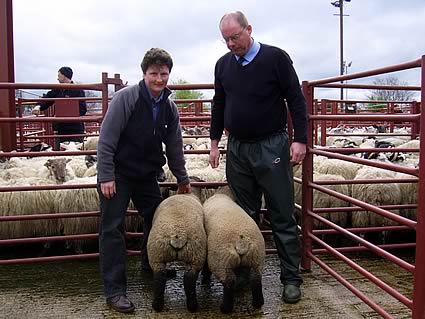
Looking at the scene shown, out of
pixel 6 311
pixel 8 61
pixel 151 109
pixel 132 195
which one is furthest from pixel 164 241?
pixel 8 61

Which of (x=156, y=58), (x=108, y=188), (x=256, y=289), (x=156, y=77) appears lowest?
(x=256, y=289)

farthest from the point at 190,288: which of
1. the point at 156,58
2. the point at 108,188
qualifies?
the point at 156,58

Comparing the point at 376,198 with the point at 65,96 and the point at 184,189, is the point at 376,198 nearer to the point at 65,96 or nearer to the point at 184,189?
the point at 184,189

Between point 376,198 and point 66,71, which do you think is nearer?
point 376,198

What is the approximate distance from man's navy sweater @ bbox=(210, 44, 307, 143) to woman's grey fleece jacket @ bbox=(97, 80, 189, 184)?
54 centimetres

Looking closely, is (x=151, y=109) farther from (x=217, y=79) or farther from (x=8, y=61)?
(x=8, y=61)

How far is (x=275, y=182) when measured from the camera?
13.2 ft

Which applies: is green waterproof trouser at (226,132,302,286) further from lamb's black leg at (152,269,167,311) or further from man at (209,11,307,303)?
lamb's black leg at (152,269,167,311)

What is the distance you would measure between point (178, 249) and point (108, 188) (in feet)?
2.36

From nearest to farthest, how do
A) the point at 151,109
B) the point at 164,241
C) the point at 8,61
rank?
the point at 164,241 < the point at 151,109 < the point at 8,61

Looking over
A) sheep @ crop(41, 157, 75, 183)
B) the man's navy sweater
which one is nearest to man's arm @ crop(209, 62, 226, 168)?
the man's navy sweater

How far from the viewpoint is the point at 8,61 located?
8461 mm

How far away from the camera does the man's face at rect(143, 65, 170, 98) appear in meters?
3.66

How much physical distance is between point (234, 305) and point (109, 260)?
41.5 inches
